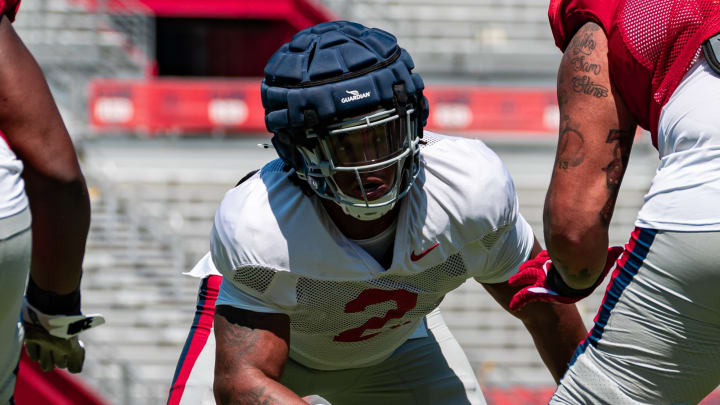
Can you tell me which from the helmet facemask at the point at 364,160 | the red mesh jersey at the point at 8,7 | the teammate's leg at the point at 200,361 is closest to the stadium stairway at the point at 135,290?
the teammate's leg at the point at 200,361

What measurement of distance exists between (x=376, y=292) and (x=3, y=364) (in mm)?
945

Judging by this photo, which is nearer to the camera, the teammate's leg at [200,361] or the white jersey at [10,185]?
the white jersey at [10,185]

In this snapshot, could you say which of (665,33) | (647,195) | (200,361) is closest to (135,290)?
(200,361)

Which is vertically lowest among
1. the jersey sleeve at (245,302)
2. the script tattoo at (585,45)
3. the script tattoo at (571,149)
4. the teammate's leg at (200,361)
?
the teammate's leg at (200,361)

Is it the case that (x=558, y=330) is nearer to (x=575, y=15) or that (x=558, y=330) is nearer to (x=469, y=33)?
(x=575, y=15)

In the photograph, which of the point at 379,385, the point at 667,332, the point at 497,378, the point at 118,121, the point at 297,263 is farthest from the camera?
the point at 118,121

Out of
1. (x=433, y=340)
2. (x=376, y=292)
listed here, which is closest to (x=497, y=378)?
(x=433, y=340)

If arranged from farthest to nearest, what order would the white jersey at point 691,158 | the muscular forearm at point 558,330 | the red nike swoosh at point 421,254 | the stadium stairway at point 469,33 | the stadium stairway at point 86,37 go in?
the stadium stairway at point 469,33, the stadium stairway at point 86,37, the muscular forearm at point 558,330, the red nike swoosh at point 421,254, the white jersey at point 691,158

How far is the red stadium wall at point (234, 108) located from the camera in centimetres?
1047

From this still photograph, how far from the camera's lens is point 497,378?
26.3 ft

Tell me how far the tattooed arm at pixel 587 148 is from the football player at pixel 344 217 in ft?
1.17

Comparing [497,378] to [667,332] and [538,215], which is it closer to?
[538,215]

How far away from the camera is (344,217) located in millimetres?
2557

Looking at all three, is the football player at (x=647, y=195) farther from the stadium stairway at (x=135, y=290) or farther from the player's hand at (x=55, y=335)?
the stadium stairway at (x=135, y=290)
